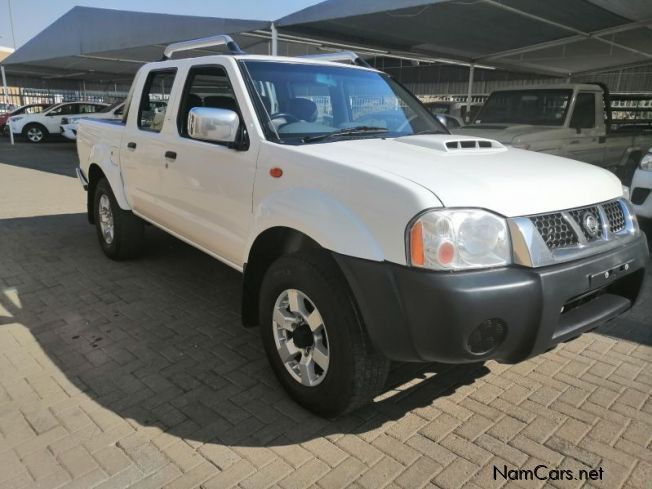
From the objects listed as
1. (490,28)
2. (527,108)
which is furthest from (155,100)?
(490,28)

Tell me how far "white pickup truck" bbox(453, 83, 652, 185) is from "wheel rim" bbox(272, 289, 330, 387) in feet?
17.1

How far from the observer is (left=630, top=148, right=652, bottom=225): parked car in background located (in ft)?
18.4

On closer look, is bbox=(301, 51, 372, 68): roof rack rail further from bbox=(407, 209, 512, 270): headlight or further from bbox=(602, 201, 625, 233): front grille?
bbox=(407, 209, 512, 270): headlight

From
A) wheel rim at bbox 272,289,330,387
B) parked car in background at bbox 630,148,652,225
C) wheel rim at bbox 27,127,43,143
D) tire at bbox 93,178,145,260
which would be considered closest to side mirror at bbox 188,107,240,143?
wheel rim at bbox 272,289,330,387

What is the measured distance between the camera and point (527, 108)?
27.5ft

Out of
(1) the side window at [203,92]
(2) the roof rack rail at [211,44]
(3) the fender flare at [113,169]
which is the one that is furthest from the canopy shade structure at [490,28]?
(1) the side window at [203,92]

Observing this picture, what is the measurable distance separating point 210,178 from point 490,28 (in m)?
9.32

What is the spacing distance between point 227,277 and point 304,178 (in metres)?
2.60

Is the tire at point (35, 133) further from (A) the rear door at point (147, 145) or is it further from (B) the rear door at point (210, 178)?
(B) the rear door at point (210, 178)

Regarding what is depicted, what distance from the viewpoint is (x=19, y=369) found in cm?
329

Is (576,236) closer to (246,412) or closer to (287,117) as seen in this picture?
(287,117)

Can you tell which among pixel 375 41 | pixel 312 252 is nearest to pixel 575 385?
pixel 312 252

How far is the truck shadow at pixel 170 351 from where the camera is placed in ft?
9.23

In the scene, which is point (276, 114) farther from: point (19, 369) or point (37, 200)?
point (37, 200)
